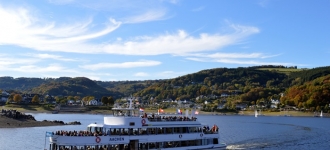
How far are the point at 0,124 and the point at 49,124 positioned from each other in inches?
541

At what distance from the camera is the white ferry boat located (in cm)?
4044

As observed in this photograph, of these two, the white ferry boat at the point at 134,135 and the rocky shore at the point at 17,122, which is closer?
the white ferry boat at the point at 134,135

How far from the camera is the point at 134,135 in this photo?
4419cm

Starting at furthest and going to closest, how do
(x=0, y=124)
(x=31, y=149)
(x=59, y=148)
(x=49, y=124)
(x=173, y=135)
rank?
(x=49, y=124) → (x=0, y=124) → (x=31, y=149) → (x=173, y=135) → (x=59, y=148)

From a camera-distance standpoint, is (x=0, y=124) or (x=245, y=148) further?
(x=0, y=124)

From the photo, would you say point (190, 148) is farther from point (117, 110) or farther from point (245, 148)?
point (245, 148)

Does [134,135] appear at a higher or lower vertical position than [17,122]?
higher

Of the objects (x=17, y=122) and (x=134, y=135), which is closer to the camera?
(x=134, y=135)

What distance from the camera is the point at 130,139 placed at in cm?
4391

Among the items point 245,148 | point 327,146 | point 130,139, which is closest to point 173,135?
point 130,139

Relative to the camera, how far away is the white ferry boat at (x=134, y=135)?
133 feet

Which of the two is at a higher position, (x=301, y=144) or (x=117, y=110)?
(x=117, y=110)

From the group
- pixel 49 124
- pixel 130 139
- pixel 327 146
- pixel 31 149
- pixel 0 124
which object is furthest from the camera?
pixel 49 124

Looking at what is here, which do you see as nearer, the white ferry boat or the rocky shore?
the white ferry boat
